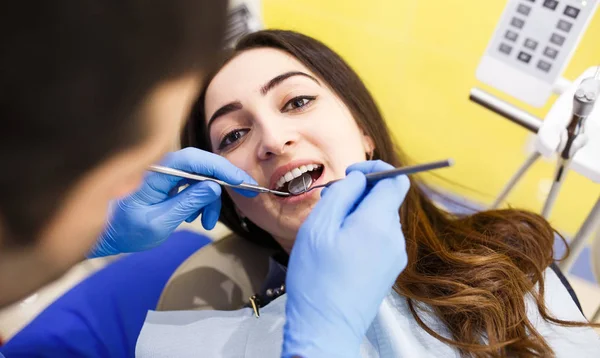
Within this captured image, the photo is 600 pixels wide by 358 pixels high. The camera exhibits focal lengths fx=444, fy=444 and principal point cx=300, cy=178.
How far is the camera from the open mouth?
897mm

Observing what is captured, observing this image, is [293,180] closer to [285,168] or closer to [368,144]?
[285,168]

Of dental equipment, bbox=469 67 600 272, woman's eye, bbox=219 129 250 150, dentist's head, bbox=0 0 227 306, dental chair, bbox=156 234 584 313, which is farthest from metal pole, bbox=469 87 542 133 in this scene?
dentist's head, bbox=0 0 227 306

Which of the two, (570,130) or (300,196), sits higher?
(570,130)

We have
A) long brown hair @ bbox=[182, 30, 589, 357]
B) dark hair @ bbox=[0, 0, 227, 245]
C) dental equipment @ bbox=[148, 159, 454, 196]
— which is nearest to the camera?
dark hair @ bbox=[0, 0, 227, 245]

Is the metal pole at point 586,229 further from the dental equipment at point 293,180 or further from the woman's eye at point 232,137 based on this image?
the woman's eye at point 232,137

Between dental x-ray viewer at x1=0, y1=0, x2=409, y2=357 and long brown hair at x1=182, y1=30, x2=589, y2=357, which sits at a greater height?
dental x-ray viewer at x1=0, y1=0, x2=409, y2=357

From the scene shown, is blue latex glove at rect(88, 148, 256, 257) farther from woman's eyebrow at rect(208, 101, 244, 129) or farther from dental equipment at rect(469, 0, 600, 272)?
dental equipment at rect(469, 0, 600, 272)

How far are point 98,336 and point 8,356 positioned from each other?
210mm

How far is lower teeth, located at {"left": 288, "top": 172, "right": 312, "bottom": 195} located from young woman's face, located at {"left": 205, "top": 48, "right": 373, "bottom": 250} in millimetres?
14

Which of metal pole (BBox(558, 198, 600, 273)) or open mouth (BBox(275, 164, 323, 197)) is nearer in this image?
open mouth (BBox(275, 164, 323, 197))

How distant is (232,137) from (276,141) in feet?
0.54

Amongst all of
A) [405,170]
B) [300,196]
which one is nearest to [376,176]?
[405,170]

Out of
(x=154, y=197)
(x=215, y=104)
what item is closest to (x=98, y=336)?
(x=154, y=197)

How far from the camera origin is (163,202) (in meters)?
0.95
